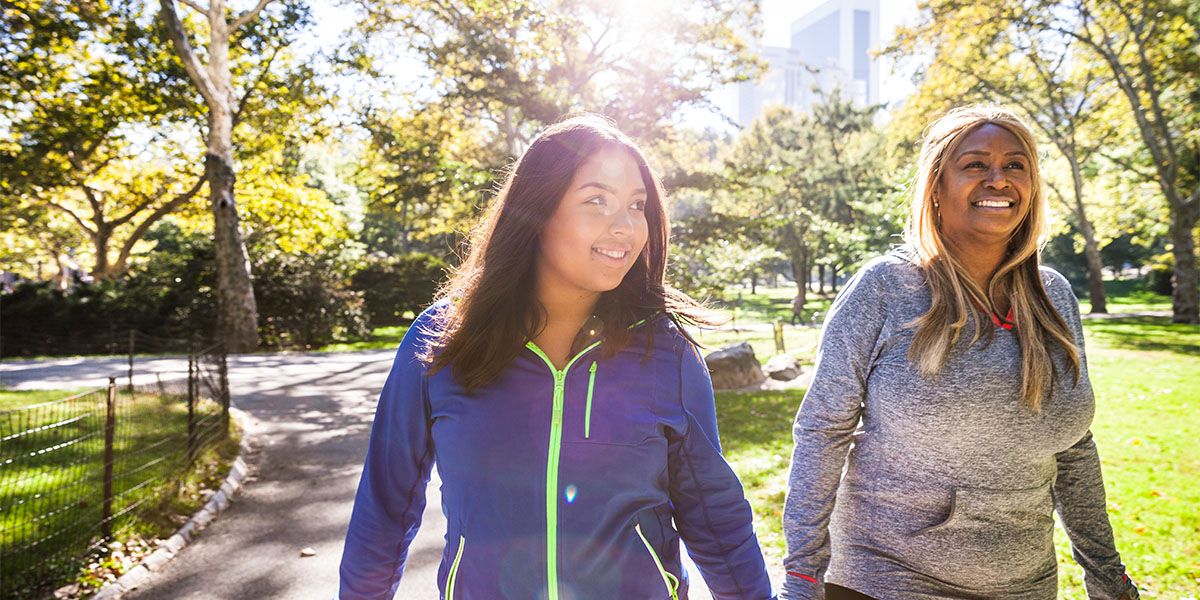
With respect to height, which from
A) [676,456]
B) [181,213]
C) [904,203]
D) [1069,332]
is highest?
[181,213]

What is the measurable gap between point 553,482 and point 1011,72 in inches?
1155

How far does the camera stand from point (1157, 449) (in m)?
7.99

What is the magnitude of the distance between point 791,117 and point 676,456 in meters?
53.7

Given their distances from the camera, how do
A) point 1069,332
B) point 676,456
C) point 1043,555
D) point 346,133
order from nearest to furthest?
point 676,456, point 1043,555, point 1069,332, point 346,133

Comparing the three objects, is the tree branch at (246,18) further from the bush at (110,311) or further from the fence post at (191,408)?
the fence post at (191,408)

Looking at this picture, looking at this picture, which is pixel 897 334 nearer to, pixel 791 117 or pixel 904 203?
pixel 904 203

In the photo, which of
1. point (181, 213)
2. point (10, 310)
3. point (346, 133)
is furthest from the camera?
point (181, 213)

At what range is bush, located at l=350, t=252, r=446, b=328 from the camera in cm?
2814

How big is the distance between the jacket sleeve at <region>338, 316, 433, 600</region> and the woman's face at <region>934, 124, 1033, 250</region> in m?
1.70

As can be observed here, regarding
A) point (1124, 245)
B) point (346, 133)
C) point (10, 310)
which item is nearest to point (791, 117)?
point (1124, 245)

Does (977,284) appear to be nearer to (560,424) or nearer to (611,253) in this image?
(611,253)

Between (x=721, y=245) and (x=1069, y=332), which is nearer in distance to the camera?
(x=1069, y=332)

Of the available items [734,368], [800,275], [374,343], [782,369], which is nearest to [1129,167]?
[800,275]

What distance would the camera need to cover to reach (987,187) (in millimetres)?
2197
